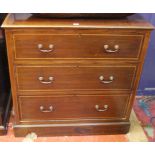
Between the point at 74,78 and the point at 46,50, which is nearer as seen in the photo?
the point at 46,50

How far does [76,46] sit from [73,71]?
149mm

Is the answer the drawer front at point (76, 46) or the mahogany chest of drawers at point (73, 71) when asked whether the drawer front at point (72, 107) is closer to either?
the mahogany chest of drawers at point (73, 71)

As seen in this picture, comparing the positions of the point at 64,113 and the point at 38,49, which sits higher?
the point at 38,49

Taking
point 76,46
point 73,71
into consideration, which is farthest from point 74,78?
point 76,46

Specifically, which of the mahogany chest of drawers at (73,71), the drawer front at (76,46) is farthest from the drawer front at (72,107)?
the drawer front at (76,46)

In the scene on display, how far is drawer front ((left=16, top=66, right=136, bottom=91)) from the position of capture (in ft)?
4.05

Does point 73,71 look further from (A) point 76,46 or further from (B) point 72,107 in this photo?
(B) point 72,107

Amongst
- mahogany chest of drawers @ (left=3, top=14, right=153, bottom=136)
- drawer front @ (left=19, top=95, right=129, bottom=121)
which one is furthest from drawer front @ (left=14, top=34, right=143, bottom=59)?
drawer front @ (left=19, top=95, right=129, bottom=121)

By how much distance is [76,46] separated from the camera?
1.17 meters

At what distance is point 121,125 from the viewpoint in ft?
4.87
